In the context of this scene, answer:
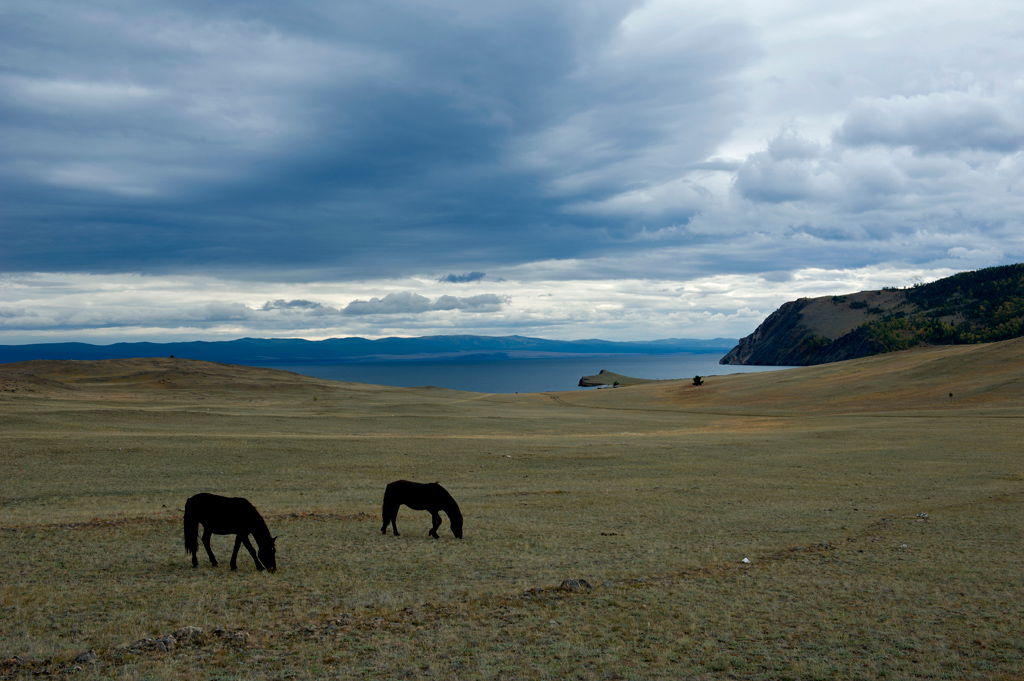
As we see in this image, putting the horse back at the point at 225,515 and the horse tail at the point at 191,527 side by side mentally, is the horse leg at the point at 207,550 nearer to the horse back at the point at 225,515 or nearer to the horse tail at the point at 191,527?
the horse tail at the point at 191,527

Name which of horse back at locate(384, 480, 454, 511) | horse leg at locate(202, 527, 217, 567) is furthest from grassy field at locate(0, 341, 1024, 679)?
horse back at locate(384, 480, 454, 511)

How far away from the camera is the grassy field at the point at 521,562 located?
297 inches

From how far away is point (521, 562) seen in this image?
11672mm

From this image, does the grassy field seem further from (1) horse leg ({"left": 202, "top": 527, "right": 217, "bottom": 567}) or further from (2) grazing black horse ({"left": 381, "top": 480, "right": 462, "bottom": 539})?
(2) grazing black horse ({"left": 381, "top": 480, "right": 462, "bottom": 539})

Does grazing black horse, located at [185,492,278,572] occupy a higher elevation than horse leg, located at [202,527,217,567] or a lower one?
higher

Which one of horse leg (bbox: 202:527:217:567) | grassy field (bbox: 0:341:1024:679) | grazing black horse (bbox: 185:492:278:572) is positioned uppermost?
grazing black horse (bbox: 185:492:278:572)

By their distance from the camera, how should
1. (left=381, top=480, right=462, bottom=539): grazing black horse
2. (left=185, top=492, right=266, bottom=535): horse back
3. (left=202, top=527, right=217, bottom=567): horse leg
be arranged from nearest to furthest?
(left=185, top=492, right=266, bottom=535): horse back, (left=202, top=527, right=217, bottom=567): horse leg, (left=381, top=480, right=462, bottom=539): grazing black horse

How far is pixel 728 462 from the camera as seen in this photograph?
2762 centimetres

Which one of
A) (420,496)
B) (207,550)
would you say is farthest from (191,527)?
(420,496)

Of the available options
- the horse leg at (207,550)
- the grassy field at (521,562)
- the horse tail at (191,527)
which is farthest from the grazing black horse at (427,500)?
the horse tail at (191,527)

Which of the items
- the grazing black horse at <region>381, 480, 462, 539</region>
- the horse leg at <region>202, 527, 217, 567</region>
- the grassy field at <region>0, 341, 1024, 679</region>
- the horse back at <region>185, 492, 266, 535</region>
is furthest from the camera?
the grazing black horse at <region>381, 480, 462, 539</region>

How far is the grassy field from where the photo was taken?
7543 millimetres

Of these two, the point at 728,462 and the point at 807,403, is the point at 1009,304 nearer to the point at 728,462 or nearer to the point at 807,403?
the point at 807,403

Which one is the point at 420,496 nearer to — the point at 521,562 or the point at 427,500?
the point at 427,500
